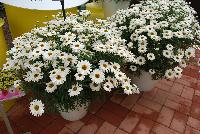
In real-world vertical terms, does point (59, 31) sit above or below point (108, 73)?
above

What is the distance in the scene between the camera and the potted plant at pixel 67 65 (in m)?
1.97

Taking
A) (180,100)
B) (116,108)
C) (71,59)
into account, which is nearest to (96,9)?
(116,108)

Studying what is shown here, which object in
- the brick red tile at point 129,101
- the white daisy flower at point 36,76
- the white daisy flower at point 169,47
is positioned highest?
the white daisy flower at point 169,47

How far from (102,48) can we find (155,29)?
32.6 inches

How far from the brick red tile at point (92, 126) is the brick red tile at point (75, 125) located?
1.6 inches

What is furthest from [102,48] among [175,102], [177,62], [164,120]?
[175,102]

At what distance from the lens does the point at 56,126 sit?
8.43 ft

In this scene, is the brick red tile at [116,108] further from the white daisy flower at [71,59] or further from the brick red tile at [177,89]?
the white daisy flower at [71,59]

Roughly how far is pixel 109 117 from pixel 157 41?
96 cm

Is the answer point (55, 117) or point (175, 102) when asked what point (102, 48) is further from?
point (175, 102)

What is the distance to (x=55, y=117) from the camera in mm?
2678

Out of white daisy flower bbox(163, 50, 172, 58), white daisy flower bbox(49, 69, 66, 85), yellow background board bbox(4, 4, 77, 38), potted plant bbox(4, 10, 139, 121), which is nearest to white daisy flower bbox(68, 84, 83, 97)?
potted plant bbox(4, 10, 139, 121)

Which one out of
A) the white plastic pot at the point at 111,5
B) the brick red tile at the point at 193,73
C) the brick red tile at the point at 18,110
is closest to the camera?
the brick red tile at the point at 18,110

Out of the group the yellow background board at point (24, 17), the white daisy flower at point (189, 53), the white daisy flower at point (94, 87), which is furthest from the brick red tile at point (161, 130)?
the yellow background board at point (24, 17)
